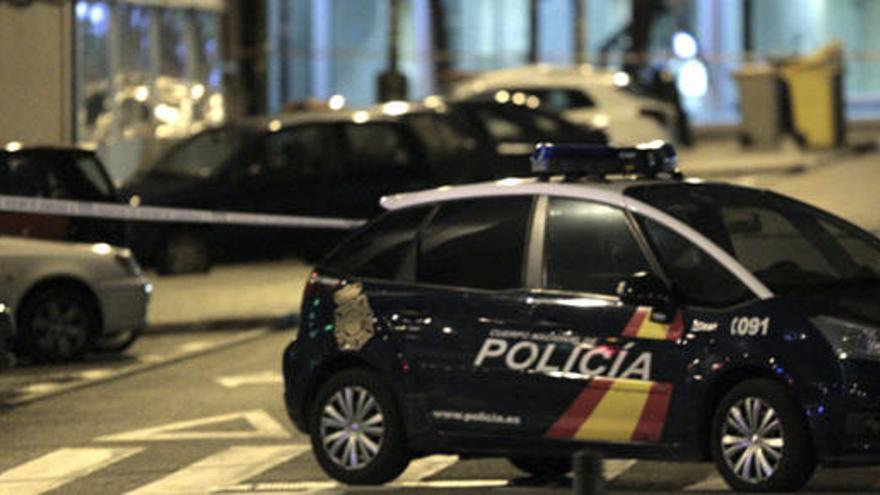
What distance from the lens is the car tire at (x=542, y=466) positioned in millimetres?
11164

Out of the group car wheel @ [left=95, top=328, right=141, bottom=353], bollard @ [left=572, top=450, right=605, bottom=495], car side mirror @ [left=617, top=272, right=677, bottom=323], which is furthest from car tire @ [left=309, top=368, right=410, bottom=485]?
car wheel @ [left=95, top=328, right=141, bottom=353]

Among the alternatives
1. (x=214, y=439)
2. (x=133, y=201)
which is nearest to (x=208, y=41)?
(x=133, y=201)

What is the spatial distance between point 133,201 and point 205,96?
651cm

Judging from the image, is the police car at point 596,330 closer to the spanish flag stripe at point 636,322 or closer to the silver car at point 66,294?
the spanish flag stripe at point 636,322

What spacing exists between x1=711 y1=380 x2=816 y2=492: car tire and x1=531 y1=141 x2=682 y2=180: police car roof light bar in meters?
1.47

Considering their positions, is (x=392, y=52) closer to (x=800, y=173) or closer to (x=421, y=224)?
(x=800, y=173)

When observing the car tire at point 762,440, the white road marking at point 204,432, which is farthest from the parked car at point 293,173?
the car tire at point 762,440

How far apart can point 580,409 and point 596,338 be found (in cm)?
34

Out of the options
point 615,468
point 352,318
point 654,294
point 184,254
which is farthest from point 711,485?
point 184,254

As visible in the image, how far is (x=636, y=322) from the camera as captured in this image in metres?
10.0

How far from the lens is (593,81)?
95.4ft

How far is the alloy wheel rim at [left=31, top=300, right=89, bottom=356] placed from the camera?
16.5 metres

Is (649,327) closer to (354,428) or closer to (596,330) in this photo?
(596,330)

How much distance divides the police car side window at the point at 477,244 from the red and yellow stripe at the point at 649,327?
0.62 metres
